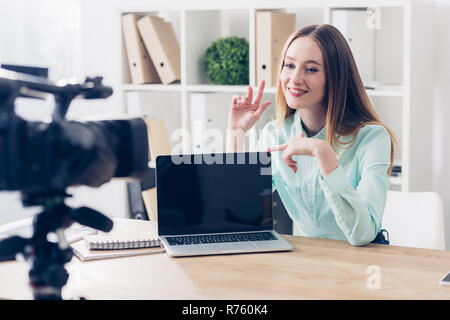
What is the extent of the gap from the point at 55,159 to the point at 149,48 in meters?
2.24

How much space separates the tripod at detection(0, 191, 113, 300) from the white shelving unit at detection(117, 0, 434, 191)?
191cm

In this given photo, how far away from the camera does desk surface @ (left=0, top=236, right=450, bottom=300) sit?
1342 millimetres

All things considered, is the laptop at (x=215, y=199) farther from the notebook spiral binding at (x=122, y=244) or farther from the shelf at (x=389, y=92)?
the shelf at (x=389, y=92)

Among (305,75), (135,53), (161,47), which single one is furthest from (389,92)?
(135,53)

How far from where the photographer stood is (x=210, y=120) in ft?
10.3

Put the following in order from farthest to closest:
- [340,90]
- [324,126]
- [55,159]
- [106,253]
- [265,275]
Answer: [324,126]
[340,90]
[106,253]
[265,275]
[55,159]

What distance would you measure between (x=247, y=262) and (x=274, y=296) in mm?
239

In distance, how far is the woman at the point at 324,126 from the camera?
186cm

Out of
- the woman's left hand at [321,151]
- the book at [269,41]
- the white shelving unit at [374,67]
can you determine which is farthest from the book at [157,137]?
the woman's left hand at [321,151]

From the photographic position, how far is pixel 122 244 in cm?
168

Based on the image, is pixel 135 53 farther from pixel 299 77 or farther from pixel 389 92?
pixel 299 77

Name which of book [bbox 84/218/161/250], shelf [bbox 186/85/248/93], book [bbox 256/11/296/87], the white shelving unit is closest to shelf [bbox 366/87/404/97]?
the white shelving unit

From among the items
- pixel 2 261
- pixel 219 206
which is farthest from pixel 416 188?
pixel 2 261
